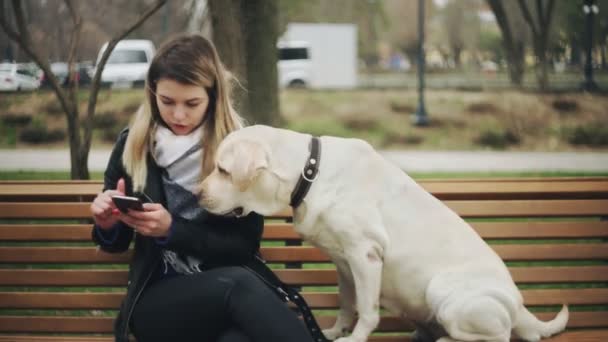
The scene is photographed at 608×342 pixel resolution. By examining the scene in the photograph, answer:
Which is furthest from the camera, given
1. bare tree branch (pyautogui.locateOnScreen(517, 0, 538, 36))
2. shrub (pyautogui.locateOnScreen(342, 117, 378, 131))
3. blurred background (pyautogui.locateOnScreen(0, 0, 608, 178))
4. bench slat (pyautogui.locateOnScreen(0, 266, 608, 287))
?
bare tree branch (pyautogui.locateOnScreen(517, 0, 538, 36))

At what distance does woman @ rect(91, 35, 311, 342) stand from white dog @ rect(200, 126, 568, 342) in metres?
0.19

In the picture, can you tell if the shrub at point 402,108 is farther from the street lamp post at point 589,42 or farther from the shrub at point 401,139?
the street lamp post at point 589,42

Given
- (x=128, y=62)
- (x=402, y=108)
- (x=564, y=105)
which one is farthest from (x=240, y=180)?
(x=128, y=62)

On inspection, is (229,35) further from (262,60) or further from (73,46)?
(262,60)

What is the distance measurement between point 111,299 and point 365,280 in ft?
4.18

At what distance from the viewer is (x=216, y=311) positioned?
2.54 meters

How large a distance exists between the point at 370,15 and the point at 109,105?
76.7 ft

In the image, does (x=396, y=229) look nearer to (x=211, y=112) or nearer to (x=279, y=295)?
(x=279, y=295)

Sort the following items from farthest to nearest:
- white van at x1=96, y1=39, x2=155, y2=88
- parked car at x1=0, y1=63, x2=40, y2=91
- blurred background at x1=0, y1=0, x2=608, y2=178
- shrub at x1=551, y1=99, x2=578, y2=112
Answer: white van at x1=96, y1=39, x2=155, y2=88 → shrub at x1=551, y1=99, x2=578, y2=112 → parked car at x1=0, y1=63, x2=40, y2=91 → blurred background at x1=0, y1=0, x2=608, y2=178

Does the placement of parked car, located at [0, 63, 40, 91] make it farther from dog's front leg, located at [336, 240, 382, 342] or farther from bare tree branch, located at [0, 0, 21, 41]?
dog's front leg, located at [336, 240, 382, 342]

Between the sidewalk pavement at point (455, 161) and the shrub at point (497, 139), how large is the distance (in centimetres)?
115

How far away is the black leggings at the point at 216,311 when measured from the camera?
246cm

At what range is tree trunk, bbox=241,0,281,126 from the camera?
7.04 meters

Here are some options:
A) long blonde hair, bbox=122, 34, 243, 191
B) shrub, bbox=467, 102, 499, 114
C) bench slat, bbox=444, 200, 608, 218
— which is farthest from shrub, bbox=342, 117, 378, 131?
long blonde hair, bbox=122, 34, 243, 191
